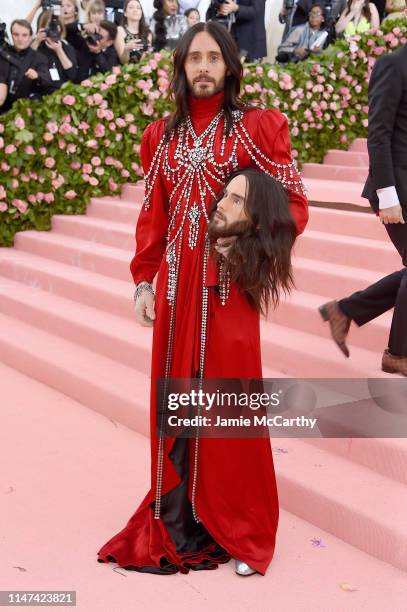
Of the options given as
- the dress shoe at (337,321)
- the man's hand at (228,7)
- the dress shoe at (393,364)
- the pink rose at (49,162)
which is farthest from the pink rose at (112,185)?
the dress shoe at (393,364)

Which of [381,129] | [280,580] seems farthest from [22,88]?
[280,580]

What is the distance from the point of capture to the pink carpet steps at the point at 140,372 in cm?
308

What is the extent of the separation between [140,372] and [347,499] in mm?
1972

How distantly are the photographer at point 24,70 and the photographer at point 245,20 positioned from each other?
2219 mm

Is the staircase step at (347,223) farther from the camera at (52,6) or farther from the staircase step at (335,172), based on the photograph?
the camera at (52,6)

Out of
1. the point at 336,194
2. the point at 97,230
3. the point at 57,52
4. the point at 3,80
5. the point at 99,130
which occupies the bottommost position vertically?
the point at 97,230

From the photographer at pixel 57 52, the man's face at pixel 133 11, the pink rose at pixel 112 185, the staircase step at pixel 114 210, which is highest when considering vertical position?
the man's face at pixel 133 11

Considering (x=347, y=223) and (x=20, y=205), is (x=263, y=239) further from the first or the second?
(x=20, y=205)

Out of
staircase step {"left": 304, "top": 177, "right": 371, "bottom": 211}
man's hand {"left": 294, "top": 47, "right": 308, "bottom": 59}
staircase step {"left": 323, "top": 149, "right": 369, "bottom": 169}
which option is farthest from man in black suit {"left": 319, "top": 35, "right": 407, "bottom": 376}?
man's hand {"left": 294, "top": 47, "right": 308, "bottom": 59}

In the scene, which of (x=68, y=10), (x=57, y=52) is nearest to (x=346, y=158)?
(x=57, y=52)

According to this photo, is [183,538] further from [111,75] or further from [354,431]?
[111,75]

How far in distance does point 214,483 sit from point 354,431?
1.01 m

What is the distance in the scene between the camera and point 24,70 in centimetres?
713

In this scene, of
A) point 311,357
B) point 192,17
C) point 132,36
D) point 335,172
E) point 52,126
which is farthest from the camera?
point 192,17
